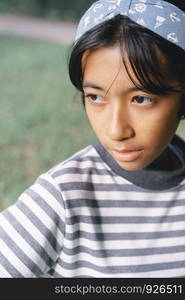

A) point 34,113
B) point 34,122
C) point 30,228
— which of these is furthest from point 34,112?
point 30,228

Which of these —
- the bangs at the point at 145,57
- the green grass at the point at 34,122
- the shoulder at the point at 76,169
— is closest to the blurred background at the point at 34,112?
the green grass at the point at 34,122

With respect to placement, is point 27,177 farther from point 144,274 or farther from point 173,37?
point 173,37

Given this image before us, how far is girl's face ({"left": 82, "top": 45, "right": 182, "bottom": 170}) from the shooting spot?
130 cm

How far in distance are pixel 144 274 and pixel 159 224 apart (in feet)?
0.57

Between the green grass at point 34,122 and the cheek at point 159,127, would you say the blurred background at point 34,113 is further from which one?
the cheek at point 159,127

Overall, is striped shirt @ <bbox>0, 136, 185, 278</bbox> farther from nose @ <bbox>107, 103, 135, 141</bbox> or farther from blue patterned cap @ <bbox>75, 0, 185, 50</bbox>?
blue patterned cap @ <bbox>75, 0, 185, 50</bbox>

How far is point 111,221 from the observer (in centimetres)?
155

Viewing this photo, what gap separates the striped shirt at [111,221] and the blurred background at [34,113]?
0.44 m

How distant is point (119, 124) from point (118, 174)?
1.00 ft

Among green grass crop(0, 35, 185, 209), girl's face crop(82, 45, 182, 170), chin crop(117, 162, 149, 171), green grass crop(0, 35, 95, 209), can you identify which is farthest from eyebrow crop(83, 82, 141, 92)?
green grass crop(0, 35, 95, 209)

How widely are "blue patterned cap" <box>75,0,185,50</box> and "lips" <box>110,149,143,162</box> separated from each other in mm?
330

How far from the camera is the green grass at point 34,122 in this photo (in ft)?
10.9

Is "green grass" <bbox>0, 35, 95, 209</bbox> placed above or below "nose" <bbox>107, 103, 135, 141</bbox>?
below

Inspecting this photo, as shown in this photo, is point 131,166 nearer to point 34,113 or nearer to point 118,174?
point 118,174
